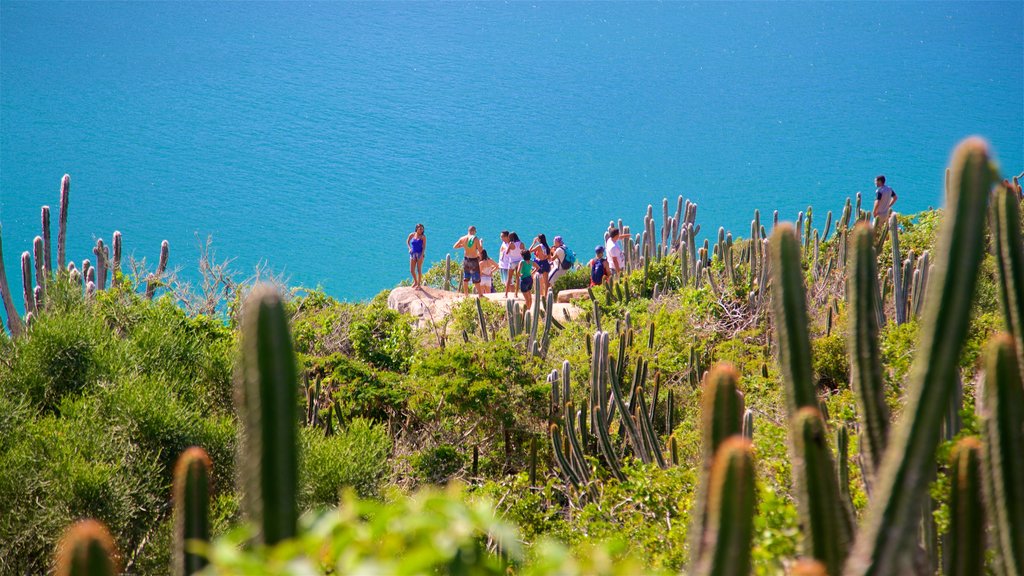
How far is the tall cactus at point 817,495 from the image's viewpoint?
2.51 metres

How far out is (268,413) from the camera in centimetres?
219

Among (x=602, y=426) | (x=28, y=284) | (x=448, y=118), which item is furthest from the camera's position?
(x=448, y=118)

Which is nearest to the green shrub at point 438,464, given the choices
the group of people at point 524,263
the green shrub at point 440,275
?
the group of people at point 524,263

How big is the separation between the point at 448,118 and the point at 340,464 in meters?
32.9

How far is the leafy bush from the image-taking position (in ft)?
33.0

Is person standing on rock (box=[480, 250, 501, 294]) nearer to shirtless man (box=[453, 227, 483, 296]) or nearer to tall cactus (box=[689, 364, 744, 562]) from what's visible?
shirtless man (box=[453, 227, 483, 296])

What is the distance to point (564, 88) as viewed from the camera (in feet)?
135

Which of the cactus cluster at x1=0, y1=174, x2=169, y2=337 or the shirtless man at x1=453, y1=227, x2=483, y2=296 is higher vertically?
the shirtless man at x1=453, y1=227, x2=483, y2=296

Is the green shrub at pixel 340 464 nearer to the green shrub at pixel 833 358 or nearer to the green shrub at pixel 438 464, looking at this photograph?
the green shrub at pixel 438 464

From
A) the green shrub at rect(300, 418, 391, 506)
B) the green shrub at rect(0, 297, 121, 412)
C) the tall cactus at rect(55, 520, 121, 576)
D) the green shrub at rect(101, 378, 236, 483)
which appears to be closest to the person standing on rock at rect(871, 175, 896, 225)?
the green shrub at rect(300, 418, 391, 506)

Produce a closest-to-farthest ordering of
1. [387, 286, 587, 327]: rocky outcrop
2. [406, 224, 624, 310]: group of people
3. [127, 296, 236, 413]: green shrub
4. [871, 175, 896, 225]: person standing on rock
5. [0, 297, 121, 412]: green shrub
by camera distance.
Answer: [0, 297, 121, 412]: green shrub
[127, 296, 236, 413]: green shrub
[871, 175, 896, 225]: person standing on rock
[387, 286, 587, 327]: rocky outcrop
[406, 224, 624, 310]: group of people

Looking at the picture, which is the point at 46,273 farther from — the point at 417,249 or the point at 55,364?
the point at 417,249

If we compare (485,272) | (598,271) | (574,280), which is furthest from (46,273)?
(574,280)

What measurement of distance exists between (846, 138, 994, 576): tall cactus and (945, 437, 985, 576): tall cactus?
0.45m
